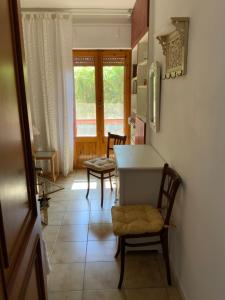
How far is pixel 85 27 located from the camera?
168 inches

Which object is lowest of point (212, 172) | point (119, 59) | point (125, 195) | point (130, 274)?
point (130, 274)

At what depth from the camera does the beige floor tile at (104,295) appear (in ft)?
6.23

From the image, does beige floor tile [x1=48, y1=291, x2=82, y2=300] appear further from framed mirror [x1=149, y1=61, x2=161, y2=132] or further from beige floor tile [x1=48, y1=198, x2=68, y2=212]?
framed mirror [x1=149, y1=61, x2=161, y2=132]

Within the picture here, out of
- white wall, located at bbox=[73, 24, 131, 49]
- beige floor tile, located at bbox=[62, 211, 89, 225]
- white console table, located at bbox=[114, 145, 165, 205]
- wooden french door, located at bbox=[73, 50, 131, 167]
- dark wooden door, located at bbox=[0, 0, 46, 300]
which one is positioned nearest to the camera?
dark wooden door, located at bbox=[0, 0, 46, 300]

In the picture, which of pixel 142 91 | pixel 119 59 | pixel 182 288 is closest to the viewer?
pixel 182 288

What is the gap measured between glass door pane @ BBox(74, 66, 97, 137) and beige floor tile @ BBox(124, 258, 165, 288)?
2.92 m

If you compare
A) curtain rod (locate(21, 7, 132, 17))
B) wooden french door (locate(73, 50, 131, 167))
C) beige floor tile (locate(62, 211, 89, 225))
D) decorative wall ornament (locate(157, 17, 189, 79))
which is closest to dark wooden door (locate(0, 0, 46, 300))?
decorative wall ornament (locate(157, 17, 189, 79))

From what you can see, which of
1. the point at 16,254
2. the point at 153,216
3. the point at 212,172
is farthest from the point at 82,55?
the point at 16,254

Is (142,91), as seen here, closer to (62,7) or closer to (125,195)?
(125,195)

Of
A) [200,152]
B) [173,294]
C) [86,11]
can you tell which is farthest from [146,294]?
[86,11]

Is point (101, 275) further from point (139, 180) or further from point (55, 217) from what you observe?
point (55, 217)

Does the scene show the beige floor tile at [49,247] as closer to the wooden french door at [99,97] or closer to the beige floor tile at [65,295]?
the beige floor tile at [65,295]

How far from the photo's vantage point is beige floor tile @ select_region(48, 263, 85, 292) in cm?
201

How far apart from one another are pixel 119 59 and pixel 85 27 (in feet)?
2.52
